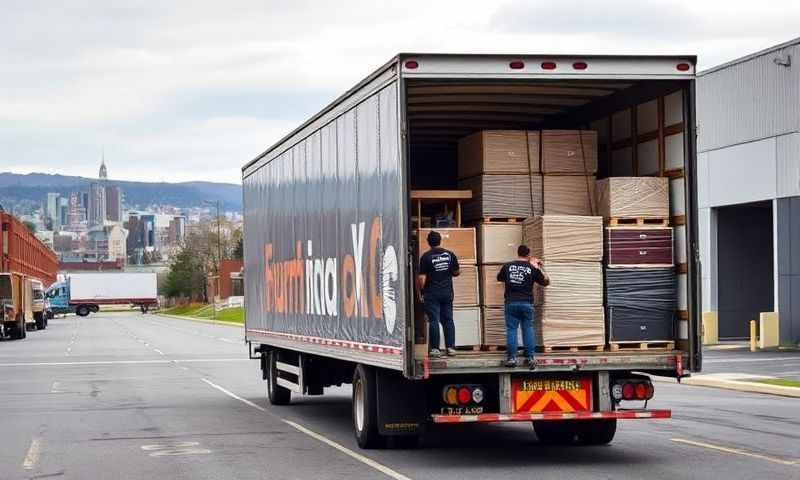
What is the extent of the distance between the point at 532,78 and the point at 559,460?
3.84 meters

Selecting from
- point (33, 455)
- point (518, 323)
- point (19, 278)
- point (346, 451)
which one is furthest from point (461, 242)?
point (19, 278)

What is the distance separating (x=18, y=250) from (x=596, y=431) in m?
89.4

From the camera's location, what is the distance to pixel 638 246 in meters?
13.6

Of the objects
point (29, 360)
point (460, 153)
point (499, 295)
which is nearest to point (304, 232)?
point (460, 153)

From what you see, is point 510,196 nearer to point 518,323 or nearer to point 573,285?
Result: point 573,285

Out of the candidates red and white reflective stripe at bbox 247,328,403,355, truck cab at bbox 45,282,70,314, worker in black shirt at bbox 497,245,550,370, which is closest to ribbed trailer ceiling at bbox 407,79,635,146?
worker in black shirt at bbox 497,245,550,370

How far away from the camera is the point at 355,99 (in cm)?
1472

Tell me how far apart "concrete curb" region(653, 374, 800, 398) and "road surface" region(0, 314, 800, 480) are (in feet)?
1.60

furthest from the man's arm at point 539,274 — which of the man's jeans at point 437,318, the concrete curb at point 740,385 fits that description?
the concrete curb at point 740,385

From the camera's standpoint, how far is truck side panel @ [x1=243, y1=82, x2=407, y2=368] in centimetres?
1336

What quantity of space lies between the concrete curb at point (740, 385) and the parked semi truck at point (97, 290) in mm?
107744

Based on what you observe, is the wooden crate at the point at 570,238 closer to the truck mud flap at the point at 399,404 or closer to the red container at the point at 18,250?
the truck mud flap at the point at 399,404

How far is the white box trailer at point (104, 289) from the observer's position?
13250 centimetres

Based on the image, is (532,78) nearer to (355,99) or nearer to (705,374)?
(355,99)
